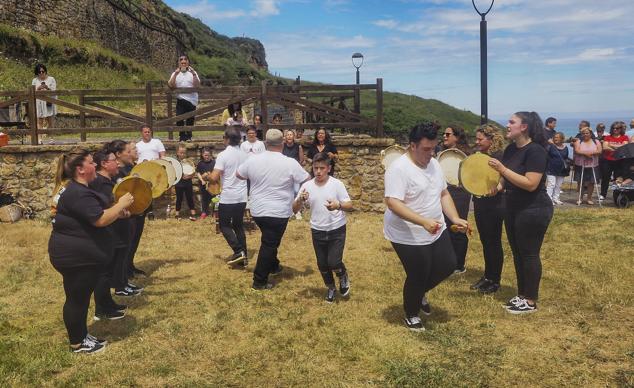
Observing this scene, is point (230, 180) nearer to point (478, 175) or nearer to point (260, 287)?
point (260, 287)

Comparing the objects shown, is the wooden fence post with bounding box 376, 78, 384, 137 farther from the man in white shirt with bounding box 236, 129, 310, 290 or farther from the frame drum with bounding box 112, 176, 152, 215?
the frame drum with bounding box 112, 176, 152, 215

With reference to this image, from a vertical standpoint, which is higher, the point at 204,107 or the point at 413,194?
the point at 204,107

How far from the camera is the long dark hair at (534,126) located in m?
5.10

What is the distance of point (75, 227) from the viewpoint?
14.1 feet

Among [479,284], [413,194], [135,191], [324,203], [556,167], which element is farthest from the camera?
[556,167]

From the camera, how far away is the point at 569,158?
1333cm

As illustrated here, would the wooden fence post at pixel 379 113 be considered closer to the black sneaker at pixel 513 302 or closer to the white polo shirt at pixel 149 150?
the white polo shirt at pixel 149 150

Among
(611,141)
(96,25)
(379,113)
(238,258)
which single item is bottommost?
(238,258)

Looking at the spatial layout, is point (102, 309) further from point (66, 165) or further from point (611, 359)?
point (611, 359)

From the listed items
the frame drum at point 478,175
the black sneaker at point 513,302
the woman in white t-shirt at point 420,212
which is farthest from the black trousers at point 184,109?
the black sneaker at point 513,302

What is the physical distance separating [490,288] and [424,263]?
1.97 meters

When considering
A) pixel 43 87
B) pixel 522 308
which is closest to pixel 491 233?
pixel 522 308

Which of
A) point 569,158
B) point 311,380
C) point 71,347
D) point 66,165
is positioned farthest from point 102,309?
point 569,158

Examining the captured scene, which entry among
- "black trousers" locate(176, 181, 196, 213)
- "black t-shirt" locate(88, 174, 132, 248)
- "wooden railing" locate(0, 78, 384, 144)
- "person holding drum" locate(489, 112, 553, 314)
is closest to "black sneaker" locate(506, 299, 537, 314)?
"person holding drum" locate(489, 112, 553, 314)
